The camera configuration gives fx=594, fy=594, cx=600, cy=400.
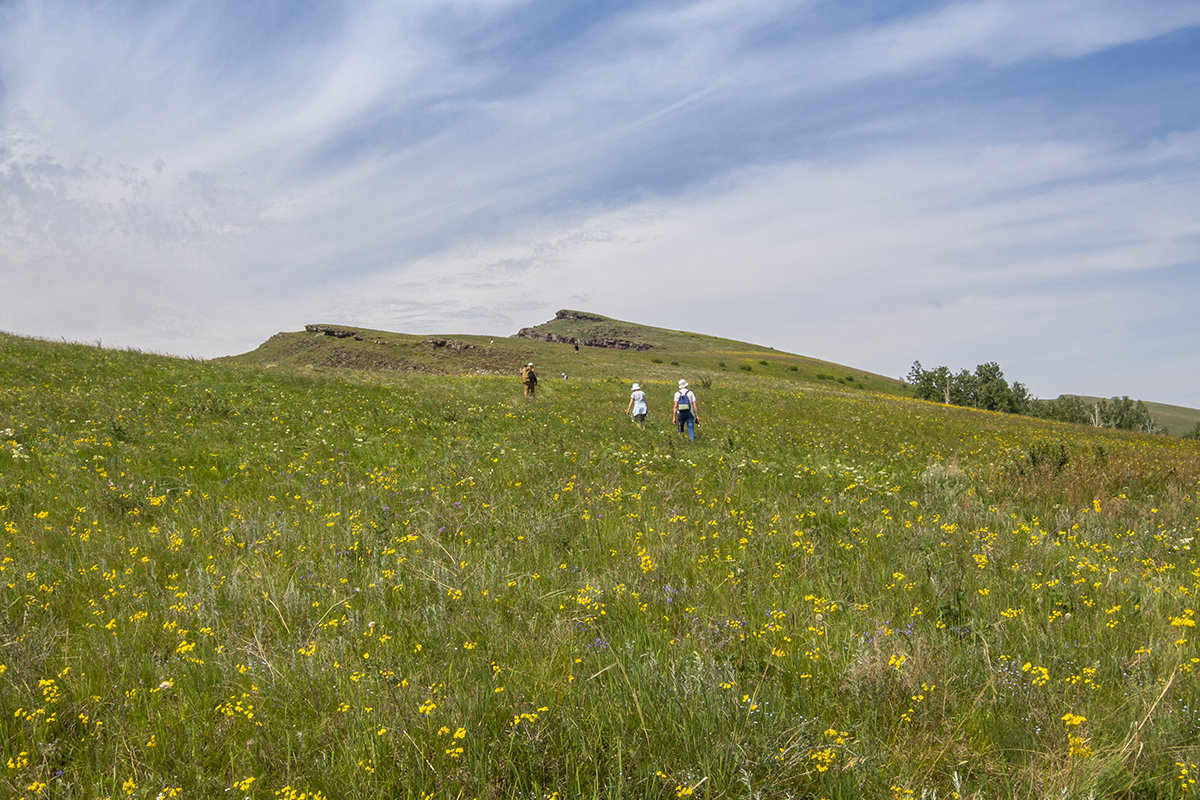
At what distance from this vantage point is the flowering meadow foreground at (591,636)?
9.16 ft

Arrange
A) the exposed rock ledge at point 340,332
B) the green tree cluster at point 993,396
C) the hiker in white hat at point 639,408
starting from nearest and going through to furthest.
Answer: the hiker in white hat at point 639,408 < the exposed rock ledge at point 340,332 < the green tree cluster at point 993,396

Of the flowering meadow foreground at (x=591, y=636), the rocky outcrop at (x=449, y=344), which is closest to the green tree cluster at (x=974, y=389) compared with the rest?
the rocky outcrop at (x=449, y=344)

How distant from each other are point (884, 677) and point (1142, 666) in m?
1.63

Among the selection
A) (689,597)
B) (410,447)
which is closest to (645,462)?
(410,447)

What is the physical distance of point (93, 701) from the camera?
3555 millimetres

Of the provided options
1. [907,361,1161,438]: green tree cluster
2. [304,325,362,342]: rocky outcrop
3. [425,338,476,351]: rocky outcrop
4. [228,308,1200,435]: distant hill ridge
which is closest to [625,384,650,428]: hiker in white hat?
[228,308,1200,435]: distant hill ridge

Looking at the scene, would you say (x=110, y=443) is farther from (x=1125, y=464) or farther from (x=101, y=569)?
(x=1125, y=464)

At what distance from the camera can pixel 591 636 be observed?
164 inches

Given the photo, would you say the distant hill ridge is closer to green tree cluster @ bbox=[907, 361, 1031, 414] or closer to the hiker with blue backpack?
green tree cluster @ bbox=[907, 361, 1031, 414]

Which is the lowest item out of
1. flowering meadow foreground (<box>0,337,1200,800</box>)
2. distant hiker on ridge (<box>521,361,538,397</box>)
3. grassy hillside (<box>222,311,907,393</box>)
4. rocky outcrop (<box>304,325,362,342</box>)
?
flowering meadow foreground (<box>0,337,1200,800</box>)

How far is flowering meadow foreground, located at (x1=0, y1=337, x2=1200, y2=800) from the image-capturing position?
2.79 m

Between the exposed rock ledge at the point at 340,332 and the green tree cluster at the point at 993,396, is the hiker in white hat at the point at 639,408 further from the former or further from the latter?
the green tree cluster at the point at 993,396

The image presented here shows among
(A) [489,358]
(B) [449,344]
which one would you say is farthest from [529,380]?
(B) [449,344]

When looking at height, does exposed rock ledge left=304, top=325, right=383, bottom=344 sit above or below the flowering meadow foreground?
above
